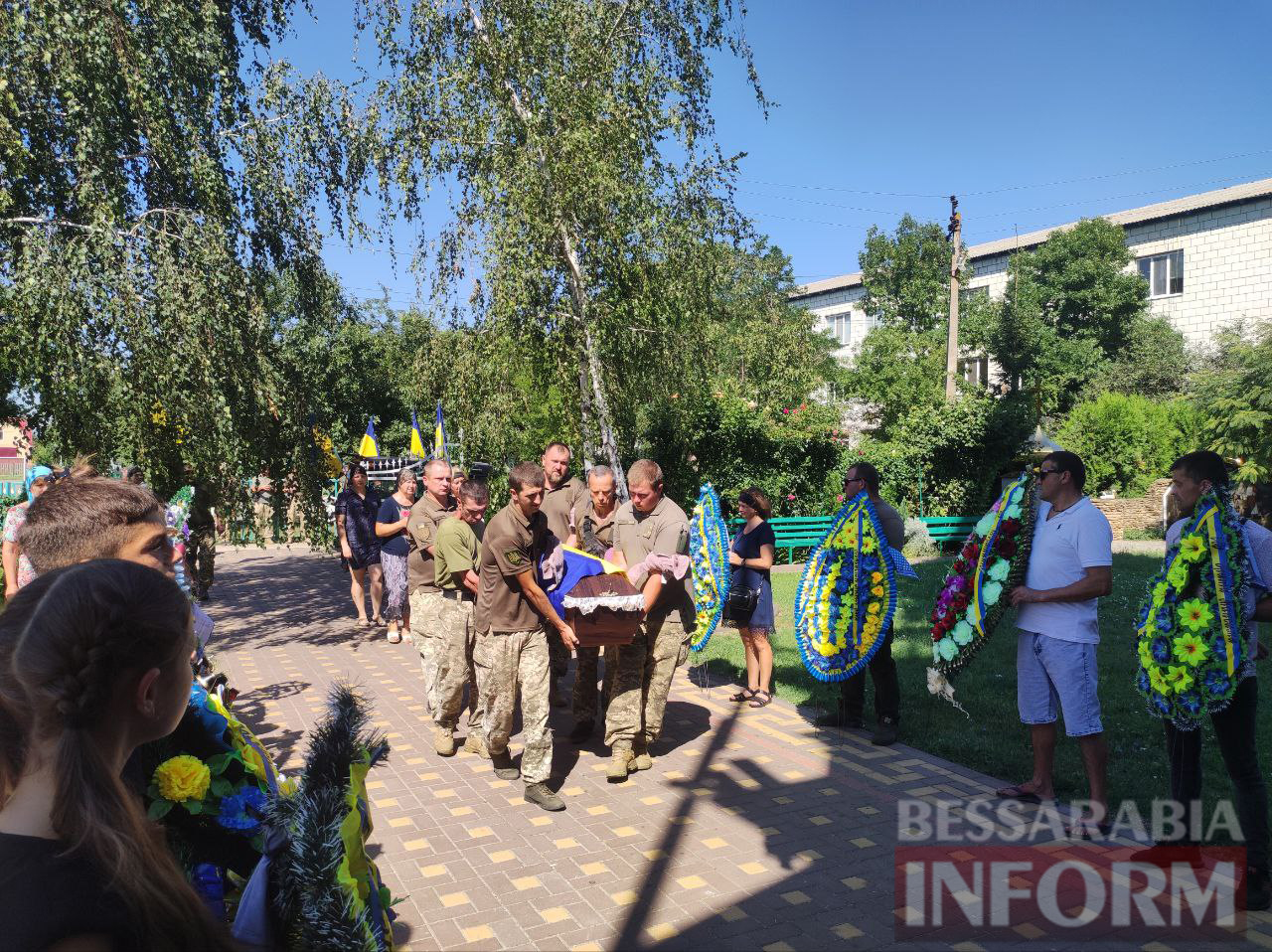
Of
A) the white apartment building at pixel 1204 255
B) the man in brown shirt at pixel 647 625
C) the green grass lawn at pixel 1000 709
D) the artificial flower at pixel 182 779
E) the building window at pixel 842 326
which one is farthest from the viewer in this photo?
the building window at pixel 842 326

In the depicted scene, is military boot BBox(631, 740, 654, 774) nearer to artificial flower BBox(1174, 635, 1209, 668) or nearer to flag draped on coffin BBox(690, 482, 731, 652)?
flag draped on coffin BBox(690, 482, 731, 652)

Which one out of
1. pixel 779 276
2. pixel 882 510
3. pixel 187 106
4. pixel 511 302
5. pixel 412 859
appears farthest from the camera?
pixel 779 276

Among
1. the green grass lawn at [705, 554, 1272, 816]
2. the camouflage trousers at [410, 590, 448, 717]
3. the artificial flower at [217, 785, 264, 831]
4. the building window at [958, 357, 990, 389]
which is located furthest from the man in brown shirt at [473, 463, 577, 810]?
the building window at [958, 357, 990, 389]

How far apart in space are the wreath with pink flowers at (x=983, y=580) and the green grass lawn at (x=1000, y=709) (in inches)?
35.8

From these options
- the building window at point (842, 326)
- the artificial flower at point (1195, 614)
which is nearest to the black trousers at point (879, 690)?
the artificial flower at point (1195, 614)

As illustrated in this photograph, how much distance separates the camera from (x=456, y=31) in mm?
12359

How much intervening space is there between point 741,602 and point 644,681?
1.52 metres

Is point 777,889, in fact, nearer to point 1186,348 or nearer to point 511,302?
point 511,302

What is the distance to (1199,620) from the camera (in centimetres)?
442

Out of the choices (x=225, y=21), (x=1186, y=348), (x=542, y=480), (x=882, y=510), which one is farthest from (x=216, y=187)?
(x=1186, y=348)

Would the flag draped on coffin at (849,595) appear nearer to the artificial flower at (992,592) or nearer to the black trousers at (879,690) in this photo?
the black trousers at (879,690)

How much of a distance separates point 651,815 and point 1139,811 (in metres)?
2.88

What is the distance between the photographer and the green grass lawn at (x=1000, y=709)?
234 inches

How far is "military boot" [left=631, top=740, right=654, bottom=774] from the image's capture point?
6316mm
